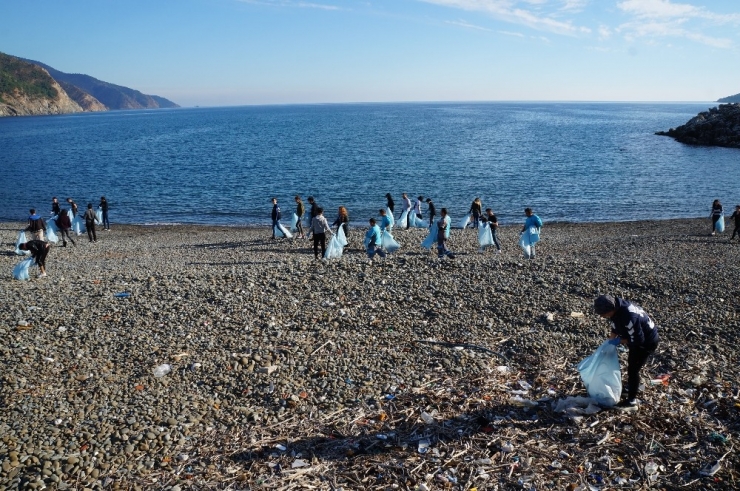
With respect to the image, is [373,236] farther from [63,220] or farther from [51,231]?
[51,231]

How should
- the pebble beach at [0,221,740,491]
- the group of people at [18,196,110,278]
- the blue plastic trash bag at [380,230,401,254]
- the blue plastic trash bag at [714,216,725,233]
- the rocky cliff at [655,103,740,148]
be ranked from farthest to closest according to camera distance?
the rocky cliff at [655,103,740,148]
the blue plastic trash bag at [714,216,725,233]
the blue plastic trash bag at [380,230,401,254]
the group of people at [18,196,110,278]
the pebble beach at [0,221,740,491]

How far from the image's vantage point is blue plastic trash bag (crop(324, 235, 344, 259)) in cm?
1811

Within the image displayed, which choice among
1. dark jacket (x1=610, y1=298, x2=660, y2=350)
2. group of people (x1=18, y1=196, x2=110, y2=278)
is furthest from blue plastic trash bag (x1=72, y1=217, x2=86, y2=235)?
dark jacket (x1=610, y1=298, x2=660, y2=350)

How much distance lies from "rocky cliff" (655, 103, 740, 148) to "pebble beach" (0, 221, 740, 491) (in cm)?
7286

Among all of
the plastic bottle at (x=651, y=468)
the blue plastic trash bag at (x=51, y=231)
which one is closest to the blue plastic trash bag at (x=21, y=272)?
the blue plastic trash bag at (x=51, y=231)

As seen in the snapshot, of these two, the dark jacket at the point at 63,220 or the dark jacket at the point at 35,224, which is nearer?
the dark jacket at the point at 35,224

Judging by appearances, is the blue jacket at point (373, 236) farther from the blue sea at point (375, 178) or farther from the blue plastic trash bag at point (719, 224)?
the blue plastic trash bag at point (719, 224)

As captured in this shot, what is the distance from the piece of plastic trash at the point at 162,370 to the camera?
29.4 ft

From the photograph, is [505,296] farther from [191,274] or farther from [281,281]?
[191,274]

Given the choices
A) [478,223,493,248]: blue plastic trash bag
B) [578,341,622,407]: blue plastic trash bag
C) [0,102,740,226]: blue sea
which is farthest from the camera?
[0,102,740,226]: blue sea

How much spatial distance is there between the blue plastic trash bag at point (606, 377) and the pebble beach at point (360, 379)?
0.86 ft

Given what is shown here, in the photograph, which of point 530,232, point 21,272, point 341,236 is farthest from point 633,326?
point 21,272

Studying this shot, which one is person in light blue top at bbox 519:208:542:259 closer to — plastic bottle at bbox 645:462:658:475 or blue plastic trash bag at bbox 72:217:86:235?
plastic bottle at bbox 645:462:658:475

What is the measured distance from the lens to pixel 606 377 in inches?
302
